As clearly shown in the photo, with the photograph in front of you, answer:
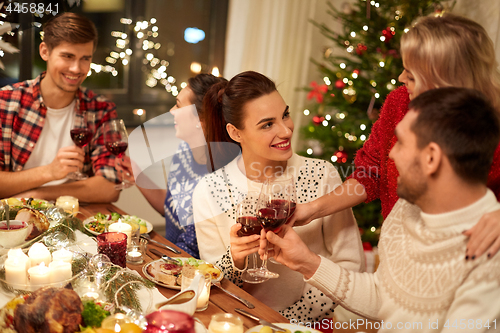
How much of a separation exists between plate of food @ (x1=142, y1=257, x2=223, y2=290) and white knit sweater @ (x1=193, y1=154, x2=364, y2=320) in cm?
25

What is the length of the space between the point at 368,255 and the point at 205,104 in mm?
1802

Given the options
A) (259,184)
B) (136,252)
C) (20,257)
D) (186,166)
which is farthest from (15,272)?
(186,166)

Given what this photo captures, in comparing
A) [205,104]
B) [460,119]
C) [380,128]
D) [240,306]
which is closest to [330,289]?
[240,306]

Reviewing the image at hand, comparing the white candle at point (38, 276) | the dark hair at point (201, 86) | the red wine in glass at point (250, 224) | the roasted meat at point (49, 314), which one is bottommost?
the white candle at point (38, 276)

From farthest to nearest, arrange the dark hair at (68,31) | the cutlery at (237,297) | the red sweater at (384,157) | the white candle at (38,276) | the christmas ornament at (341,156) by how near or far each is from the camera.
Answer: the christmas ornament at (341,156) < the dark hair at (68,31) < the red sweater at (384,157) < the cutlery at (237,297) < the white candle at (38,276)

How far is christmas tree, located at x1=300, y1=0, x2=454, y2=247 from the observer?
121 inches

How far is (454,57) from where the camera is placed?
133 cm

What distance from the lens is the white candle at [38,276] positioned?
1244 mm

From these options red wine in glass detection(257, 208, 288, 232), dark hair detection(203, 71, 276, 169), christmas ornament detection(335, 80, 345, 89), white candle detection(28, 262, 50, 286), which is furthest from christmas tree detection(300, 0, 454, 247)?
white candle detection(28, 262, 50, 286)

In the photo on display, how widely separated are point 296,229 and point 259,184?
0.25 metres

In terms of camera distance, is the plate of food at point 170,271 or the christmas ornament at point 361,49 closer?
the plate of food at point 170,271

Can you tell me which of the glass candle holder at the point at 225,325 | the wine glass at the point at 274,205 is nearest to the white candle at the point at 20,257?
the glass candle holder at the point at 225,325

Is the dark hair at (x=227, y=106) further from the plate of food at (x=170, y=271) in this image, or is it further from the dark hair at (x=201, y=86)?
the plate of food at (x=170, y=271)

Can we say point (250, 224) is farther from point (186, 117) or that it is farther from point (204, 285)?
point (186, 117)
